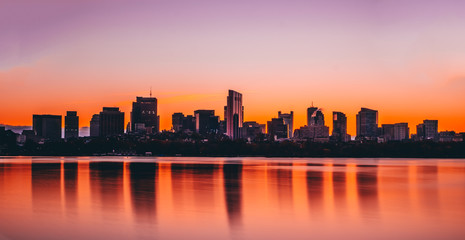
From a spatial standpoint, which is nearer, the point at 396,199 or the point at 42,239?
the point at 42,239

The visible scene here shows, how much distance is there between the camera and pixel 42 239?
2039 centimetres

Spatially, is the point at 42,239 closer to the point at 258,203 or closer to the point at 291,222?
the point at 291,222

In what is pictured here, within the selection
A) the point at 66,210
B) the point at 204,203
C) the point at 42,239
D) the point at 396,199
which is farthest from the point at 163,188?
the point at 42,239

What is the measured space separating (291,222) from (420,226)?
5737mm

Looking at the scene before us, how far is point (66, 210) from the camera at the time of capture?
2972 centimetres

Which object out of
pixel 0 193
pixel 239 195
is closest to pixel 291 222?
pixel 239 195

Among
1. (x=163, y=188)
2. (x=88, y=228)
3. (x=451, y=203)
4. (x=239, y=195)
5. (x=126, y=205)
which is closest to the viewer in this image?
(x=88, y=228)

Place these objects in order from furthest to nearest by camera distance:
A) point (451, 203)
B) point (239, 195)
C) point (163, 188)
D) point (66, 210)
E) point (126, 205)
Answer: point (163, 188)
point (239, 195)
point (451, 203)
point (126, 205)
point (66, 210)

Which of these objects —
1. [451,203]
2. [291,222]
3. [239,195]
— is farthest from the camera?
[239,195]

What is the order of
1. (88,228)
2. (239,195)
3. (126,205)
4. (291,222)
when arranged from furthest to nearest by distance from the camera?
(239,195) → (126,205) → (291,222) → (88,228)

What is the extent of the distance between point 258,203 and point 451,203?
1244 cm

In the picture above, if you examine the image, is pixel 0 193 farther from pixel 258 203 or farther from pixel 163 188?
pixel 258 203

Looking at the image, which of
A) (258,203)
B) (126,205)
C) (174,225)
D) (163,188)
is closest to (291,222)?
(174,225)

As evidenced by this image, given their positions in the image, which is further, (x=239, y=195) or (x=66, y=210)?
(x=239, y=195)
